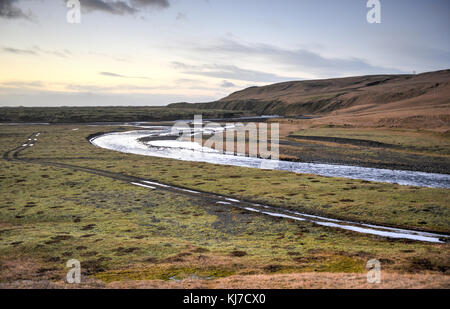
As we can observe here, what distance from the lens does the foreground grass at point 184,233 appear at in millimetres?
17484

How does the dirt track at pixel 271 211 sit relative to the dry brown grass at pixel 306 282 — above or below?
below

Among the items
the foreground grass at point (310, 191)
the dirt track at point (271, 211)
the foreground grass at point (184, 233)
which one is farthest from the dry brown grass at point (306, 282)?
the foreground grass at point (310, 191)

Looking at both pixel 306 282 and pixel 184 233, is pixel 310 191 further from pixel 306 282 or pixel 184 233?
pixel 306 282

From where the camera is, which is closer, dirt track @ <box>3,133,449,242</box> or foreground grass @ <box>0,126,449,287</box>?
foreground grass @ <box>0,126,449,287</box>

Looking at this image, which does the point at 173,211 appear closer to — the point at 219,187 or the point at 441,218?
the point at 219,187

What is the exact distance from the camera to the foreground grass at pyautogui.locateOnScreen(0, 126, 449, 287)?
17484 mm

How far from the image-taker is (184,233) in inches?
958

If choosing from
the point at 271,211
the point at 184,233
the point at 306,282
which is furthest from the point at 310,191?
the point at 306,282

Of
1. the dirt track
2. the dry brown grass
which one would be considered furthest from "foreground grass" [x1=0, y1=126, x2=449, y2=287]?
the dirt track

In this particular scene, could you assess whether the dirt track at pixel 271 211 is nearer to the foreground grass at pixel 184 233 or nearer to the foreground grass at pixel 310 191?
the foreground grass at pixel 310 191

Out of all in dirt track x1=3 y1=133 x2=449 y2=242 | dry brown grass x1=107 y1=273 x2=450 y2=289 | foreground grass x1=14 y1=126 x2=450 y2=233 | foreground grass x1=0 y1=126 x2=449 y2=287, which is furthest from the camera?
foreground grass x1=14 y1=126 x2=450 y2=233

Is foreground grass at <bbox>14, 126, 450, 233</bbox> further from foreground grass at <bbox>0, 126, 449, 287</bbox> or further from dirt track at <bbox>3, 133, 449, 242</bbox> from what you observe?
dirt track at <bbox>3, 133, 449, 242</bbox>

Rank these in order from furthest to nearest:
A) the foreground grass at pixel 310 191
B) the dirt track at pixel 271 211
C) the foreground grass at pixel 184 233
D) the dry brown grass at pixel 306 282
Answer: the foreground grass at pixel 310 191 → the dirt track at pixel 271 211 → the foreground grass at pixel 184 233 → the dry brown grass at pixel 306 282

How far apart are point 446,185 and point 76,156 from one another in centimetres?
5888
